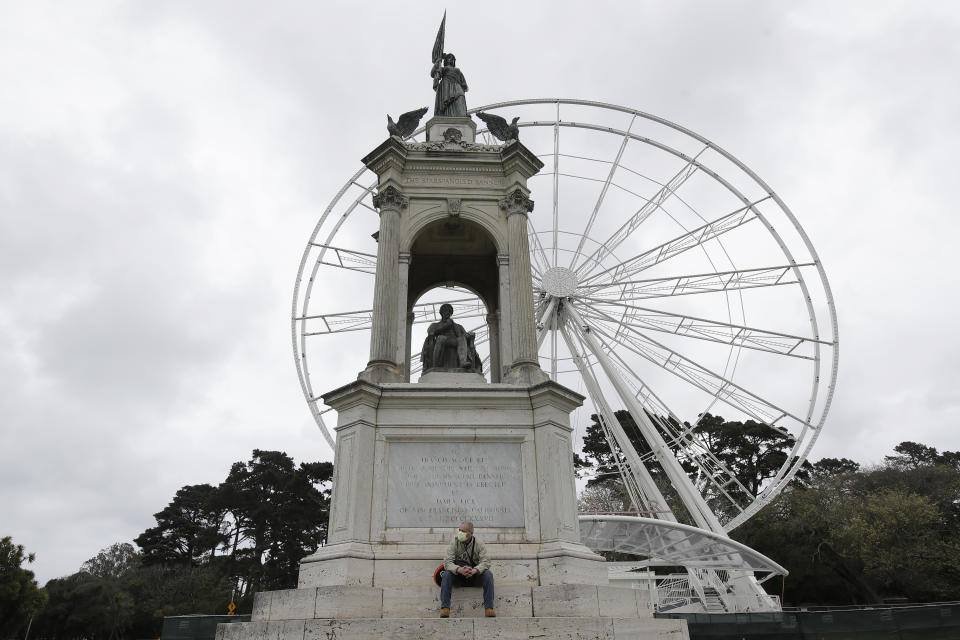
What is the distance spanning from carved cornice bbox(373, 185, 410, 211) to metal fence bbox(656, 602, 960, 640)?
12.0 metres

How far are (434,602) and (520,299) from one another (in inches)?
168

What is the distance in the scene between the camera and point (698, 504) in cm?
2459

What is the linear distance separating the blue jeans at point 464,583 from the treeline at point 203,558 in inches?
1892

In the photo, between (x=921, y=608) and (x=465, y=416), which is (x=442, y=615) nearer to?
(x=465, y=416)

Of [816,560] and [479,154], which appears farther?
[816,560]

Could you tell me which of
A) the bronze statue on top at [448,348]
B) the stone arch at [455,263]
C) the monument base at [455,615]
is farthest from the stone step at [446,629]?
the stone arch at [455,263]

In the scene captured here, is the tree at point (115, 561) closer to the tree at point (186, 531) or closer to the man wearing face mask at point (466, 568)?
the tree at point (186, 531)

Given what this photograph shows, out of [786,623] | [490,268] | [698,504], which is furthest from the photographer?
[698,504]

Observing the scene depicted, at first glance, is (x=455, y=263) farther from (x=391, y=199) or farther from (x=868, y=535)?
(x=868, y=535)

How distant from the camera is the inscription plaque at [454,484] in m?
7.33

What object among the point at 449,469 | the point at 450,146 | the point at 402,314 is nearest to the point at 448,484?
the point at 449,469

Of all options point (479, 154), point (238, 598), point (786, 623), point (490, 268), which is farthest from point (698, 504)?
point (238, 598)

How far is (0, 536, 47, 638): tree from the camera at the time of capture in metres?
29.6

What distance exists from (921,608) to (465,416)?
14784 millimetres
